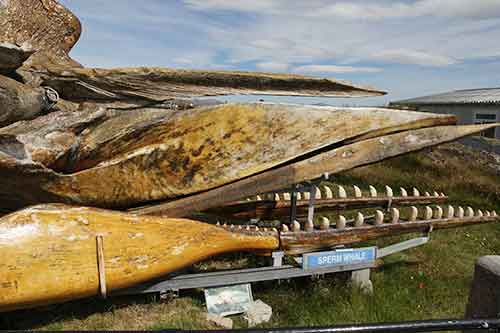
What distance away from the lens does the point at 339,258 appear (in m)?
4.40

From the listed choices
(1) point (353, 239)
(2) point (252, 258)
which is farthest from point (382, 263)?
(1) point (353, 239)

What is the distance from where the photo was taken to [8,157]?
2758 mm

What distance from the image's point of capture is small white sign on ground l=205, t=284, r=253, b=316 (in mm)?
4395

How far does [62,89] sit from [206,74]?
1.18 meters

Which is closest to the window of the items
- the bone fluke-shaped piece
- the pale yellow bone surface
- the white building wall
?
the white building wall

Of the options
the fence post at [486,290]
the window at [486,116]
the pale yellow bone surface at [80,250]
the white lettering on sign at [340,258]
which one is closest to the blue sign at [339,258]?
the white lettering on sign at [340,258]

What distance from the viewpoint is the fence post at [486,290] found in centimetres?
224

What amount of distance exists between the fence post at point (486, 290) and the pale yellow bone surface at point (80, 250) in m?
1.96

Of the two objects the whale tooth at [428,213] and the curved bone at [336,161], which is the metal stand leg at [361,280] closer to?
the whale tooth at [428,213]

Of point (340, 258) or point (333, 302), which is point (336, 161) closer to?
point (340, 258)

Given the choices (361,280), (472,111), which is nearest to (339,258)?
(361,280)

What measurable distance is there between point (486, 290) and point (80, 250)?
103 inches

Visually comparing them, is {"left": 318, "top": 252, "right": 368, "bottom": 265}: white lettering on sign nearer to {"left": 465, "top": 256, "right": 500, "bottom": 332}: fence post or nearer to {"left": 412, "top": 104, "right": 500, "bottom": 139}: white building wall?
{"left": 465, "top": 256, "right": 500, "bottom": 332}: fence post

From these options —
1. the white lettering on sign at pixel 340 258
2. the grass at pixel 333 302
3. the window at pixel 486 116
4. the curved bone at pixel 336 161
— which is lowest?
the grass at pixel 333 302
